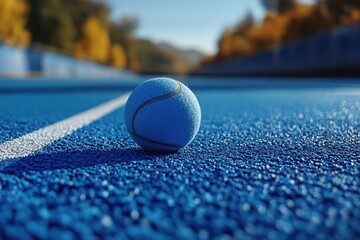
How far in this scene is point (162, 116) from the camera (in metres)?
2.28

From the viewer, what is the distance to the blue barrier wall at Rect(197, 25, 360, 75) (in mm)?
19969

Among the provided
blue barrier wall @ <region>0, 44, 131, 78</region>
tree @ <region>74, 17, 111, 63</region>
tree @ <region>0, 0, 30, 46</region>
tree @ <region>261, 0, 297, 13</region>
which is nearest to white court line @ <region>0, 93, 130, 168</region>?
blue barrier wall @ <region>0, 44, 131, 78</region>

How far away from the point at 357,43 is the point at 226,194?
66.3 ft

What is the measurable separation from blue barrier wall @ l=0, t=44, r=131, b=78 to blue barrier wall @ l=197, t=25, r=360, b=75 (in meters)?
17.8

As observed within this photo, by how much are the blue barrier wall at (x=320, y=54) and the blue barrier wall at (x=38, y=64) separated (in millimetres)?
17807

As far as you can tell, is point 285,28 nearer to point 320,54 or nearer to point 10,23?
point 320,54

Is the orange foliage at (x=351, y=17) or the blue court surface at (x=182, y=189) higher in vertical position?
the orange foliage at (x=351, y=17)

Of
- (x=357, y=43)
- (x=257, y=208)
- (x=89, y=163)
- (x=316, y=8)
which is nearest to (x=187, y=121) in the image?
(x=89, y=163)

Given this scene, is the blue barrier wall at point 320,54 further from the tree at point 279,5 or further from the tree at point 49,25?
the tree at point 49,25

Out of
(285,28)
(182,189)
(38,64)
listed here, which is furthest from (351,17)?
(182,189)

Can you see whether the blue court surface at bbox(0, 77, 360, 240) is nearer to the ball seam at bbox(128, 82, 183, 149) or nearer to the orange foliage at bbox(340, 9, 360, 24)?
the ball seam at bbox(128, 82, 183, 149)

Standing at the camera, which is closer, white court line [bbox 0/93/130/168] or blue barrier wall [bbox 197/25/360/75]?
white court line [bbox 0/93/130/168]

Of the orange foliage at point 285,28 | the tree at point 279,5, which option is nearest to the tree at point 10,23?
the orange foliage at point 285,28

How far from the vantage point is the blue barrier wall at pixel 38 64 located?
972 inches
